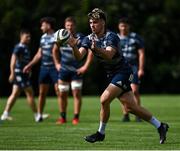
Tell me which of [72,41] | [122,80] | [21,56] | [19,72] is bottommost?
[19,72]

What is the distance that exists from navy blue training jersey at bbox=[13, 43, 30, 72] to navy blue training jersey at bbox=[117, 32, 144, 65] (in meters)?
2.37

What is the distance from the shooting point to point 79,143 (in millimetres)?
10766

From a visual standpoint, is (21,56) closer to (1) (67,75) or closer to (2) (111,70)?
(1) (67,75)

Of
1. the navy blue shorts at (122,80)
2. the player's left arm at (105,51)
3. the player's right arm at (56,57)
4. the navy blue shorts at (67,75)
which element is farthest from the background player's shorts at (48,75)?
the player's left arm at (105,51)

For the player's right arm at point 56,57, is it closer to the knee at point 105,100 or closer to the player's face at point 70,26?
the player's face at point 70,26

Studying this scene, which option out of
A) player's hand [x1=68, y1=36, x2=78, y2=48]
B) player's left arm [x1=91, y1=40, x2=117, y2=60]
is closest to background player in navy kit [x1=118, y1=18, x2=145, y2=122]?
player's left arm [x1=91, y1=40, x2=117, y2=60]

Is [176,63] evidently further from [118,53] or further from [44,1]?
[118,53]

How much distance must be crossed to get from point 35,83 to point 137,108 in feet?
97.8

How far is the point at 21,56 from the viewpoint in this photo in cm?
1702

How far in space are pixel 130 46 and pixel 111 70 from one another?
210 inches

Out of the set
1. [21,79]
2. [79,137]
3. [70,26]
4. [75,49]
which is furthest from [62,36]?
[21,79]

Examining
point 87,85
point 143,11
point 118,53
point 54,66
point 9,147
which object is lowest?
point 87,85

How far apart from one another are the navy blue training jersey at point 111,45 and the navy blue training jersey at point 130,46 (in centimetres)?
518

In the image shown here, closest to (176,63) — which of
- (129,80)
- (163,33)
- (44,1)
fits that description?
(163,33)
